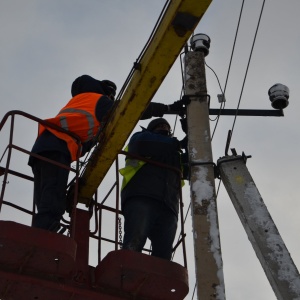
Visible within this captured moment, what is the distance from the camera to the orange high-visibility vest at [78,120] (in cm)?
725

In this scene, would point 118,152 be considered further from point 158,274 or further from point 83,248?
point 158,274

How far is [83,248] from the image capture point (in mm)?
7328

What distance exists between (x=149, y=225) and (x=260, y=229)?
1231mm

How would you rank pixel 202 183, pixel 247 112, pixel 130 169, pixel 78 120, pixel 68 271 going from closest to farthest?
pixel 68 271 → pixel 202 183 → pixel 78 120 → pixel 130 169 → pixel 247 112

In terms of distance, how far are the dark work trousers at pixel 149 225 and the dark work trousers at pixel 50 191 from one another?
707 millimetres

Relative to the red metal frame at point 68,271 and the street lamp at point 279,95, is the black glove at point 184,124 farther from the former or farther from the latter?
the red metal frame at point 68,271

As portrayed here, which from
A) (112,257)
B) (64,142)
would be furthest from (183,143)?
(112,257)

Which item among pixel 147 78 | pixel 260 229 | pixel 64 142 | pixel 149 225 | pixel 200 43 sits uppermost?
pixel 200 43

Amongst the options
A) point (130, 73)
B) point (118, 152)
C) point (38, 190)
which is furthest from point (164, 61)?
point (38, 190)

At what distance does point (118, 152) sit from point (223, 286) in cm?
212

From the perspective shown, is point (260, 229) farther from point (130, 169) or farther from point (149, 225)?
point (130, 169)

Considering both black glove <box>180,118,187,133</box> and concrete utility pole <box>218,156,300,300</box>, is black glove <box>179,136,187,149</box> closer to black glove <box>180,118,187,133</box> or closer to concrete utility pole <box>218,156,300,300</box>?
black glove <box>180,118,187,133</box>

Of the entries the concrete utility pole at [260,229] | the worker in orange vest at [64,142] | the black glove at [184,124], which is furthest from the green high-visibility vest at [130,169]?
the concrete utility pole at [260,229]

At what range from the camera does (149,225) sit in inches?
282
